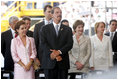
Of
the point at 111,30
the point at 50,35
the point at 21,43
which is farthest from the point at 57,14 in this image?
the point at 111,30

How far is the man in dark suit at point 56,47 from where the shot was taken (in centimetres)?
473

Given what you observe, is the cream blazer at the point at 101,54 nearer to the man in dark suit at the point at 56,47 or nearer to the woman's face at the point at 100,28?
the woman's face at the point at 100,28

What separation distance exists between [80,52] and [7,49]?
99 cm

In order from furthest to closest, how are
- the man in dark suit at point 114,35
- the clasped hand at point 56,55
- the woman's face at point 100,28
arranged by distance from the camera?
the man in dark suit at point 114,35 < the woman's face at point 100,28 < the clasped hand at point 56,55

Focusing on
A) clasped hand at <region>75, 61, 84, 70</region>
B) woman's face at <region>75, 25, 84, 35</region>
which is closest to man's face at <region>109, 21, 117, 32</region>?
woman's face at <region>75, 25, 84, 35</region>

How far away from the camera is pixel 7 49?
5.31 meters

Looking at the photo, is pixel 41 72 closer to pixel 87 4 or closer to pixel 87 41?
pixel 87 41

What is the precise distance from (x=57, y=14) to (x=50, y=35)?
269 millimetres

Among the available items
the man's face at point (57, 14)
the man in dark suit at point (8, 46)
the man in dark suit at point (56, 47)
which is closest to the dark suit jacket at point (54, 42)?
the man in dark suit at point (56, 47)

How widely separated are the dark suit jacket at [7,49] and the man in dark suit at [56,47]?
0.67 m

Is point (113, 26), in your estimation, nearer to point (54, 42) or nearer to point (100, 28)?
point (100, 28)

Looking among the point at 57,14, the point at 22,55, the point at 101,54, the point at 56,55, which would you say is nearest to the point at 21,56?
the point at 22,55

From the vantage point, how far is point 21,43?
4.84 metres

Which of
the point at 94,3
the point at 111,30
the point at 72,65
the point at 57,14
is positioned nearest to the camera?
the point at 57,14
